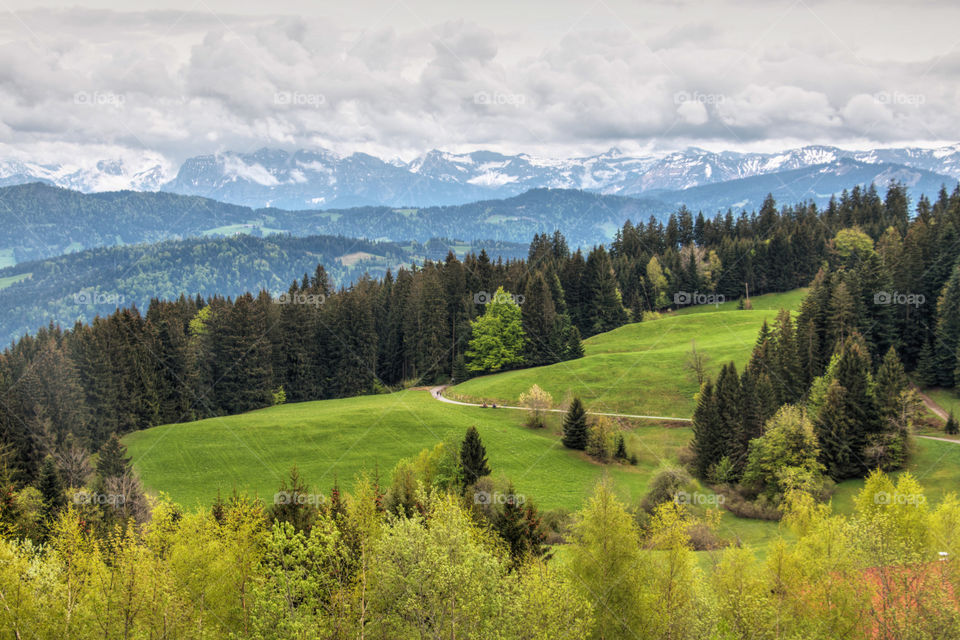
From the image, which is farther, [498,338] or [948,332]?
[498,338]

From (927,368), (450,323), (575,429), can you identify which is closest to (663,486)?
(575,429)

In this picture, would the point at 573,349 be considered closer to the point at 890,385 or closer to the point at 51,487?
the point at 890,385

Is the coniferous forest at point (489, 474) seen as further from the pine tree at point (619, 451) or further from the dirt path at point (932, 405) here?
the dirt path at point (932, 405)

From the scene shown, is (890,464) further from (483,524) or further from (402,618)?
(402,618)

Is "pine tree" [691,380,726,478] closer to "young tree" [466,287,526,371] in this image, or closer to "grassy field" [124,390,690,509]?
"grassy field" [124,390,690,509]

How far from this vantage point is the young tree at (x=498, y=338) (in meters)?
105

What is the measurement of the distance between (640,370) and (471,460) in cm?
4369

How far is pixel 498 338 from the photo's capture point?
10525cm

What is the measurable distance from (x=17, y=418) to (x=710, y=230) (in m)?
147

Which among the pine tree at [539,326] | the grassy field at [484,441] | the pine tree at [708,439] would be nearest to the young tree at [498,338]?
the pine tree at [539,326]

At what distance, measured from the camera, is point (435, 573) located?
2825 centimetres

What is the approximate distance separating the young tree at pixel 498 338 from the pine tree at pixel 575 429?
100ft

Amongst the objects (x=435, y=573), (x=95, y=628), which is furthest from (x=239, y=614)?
(x=435, y=573)

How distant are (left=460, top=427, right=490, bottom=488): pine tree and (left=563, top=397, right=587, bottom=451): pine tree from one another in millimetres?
20693
